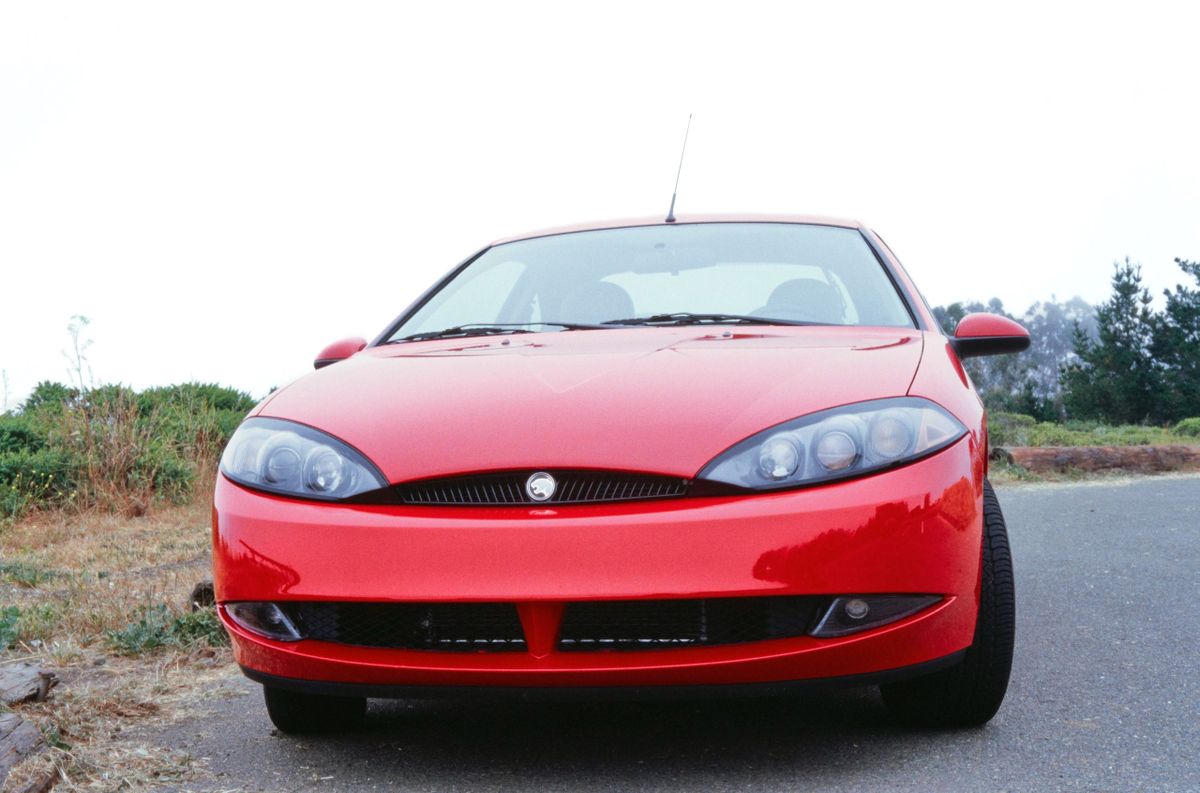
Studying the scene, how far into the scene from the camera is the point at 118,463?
8945 mm

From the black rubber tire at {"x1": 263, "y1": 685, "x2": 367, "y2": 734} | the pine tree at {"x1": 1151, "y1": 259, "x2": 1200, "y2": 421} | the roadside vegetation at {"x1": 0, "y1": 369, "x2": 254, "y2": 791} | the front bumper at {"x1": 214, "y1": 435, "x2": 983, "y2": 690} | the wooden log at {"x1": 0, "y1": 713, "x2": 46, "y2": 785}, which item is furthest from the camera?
the pine tree at {"x1": 1151, "y1": 259, "x2": 1200, "y2": 421}

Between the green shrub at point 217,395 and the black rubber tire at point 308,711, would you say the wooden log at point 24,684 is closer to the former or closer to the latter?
the black rubber tire at point 308,711

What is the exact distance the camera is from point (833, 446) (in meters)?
2.27

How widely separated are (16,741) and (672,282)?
2.09 m

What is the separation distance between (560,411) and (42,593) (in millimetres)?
3692

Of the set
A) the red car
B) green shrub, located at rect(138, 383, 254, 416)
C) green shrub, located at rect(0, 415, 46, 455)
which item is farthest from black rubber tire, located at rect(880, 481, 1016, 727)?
green shrub, located at rect(138, 383, 254, 416)

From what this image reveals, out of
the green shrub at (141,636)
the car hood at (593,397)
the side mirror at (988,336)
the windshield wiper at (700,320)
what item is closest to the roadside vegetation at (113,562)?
the green shrub at (141,636)

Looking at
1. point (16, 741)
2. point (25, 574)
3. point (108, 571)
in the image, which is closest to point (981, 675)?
point (16, 741)

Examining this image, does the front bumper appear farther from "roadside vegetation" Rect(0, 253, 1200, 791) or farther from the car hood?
"roadside vegetation" Rect(0, 253, 1200, 791)

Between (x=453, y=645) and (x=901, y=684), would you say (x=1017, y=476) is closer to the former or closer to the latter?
(x=901, y=684)

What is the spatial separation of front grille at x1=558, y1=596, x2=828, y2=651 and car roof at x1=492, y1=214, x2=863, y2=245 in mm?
1802

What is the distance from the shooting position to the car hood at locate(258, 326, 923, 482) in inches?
89.1

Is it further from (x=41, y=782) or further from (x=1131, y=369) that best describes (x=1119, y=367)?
(x=41, y=782)

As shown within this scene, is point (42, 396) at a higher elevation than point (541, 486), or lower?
lower
